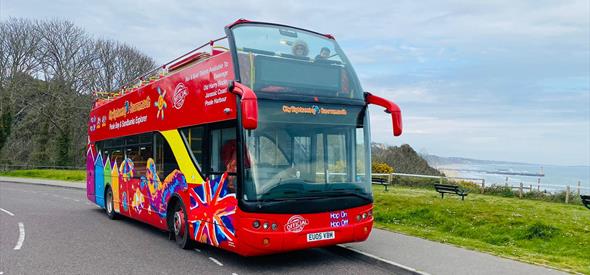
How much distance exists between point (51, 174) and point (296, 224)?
1456 inches

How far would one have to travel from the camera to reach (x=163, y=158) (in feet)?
35.0

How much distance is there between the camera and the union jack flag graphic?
786 cm

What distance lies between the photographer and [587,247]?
31.4ft

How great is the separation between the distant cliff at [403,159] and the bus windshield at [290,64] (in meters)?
24.3

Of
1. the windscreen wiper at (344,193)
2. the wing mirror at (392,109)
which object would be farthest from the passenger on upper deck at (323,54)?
the windscreen wiper at (344,193)

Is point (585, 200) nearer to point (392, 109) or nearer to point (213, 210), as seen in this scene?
point (392, 109)

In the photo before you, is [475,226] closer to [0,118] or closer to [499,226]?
[499,226]

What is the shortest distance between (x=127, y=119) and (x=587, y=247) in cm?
1053

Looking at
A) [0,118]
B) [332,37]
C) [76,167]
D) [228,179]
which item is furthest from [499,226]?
[0,118]

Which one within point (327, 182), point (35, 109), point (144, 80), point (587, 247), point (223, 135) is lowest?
point (587, 247)

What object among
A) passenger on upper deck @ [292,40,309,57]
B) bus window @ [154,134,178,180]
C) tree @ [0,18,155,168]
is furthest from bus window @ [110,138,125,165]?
tree @ [0,18,155,168]

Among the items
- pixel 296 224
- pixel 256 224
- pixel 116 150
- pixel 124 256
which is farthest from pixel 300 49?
pixel 116 150

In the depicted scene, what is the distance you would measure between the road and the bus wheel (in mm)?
156

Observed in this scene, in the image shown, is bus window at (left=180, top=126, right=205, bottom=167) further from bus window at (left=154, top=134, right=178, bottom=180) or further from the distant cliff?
the distant cliff
